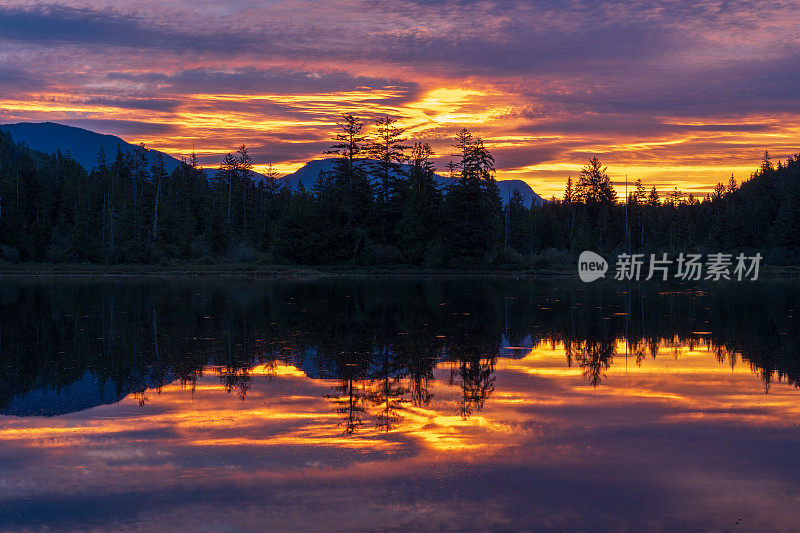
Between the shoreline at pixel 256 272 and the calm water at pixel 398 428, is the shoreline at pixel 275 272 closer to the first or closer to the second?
the shoreline at pixel 256 272

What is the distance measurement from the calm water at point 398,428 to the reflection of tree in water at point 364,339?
0.12 meters

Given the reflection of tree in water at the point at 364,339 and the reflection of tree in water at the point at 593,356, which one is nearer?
the reflection of tree in water at the point at 364,339

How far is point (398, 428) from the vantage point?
991cm

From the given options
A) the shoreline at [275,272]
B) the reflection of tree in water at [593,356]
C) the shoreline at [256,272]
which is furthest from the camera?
the shoreline at [256,272]

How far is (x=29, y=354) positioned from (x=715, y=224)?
125m

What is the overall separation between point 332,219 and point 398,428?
219ft

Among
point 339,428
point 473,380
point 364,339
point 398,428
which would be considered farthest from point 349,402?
point 364,339

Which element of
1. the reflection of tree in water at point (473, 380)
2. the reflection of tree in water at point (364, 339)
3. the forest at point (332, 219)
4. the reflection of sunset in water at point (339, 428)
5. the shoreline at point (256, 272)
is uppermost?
the forest at point (332, 219)

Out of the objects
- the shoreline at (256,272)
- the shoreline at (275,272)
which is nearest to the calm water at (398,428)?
the shoreline at (256,272)

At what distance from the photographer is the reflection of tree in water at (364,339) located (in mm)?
13383

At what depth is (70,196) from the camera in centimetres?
9344

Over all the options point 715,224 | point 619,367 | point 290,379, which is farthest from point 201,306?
point 715,224

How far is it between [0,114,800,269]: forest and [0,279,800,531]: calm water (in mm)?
52030

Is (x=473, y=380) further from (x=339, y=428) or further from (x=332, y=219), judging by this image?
(x=332, y=219)
